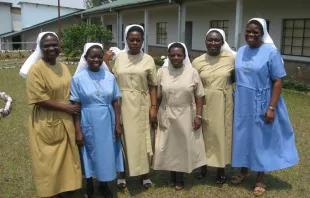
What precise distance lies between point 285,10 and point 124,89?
29.1 feet

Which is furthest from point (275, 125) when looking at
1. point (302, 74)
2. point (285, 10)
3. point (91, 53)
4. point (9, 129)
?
point (285, 10)

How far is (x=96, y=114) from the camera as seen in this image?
315 centimetres

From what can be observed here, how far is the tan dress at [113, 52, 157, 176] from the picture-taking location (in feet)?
11.3

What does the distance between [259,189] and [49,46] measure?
2664mm

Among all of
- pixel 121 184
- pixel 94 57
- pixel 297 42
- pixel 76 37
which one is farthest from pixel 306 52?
pixel 76 37

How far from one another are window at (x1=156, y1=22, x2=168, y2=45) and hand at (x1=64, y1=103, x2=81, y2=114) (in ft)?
48.6

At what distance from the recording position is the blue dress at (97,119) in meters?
3.11

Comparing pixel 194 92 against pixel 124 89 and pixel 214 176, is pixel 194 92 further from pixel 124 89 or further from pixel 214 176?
pixel 214 176

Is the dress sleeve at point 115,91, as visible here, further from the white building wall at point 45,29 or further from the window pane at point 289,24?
the white building wall at point 45,29

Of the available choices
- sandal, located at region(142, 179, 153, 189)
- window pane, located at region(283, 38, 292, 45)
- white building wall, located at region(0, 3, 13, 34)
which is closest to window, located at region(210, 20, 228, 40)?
window pane, located at region(283, 38, 292, 45)

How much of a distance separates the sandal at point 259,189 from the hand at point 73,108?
2111 millimetres

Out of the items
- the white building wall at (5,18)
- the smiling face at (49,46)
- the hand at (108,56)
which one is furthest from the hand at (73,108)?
the white building wall at (5,18)

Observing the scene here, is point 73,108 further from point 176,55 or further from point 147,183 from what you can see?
point 147,183

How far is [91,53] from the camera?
314 cm
